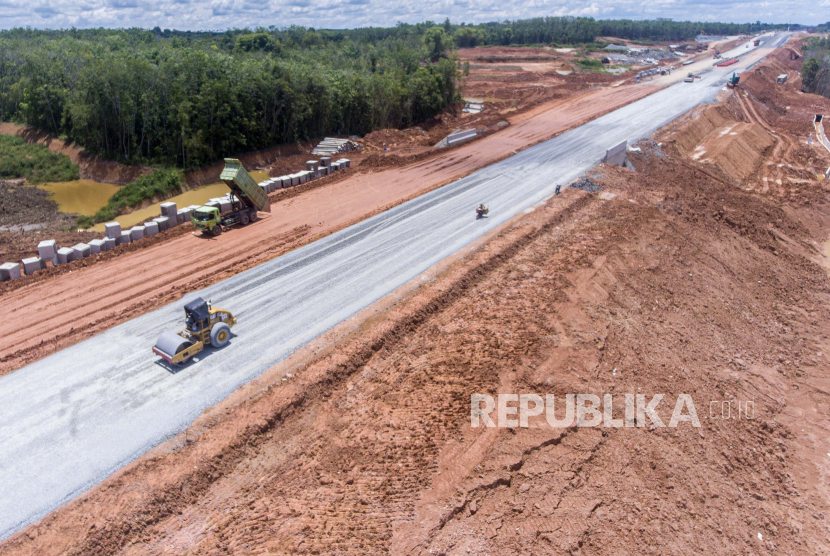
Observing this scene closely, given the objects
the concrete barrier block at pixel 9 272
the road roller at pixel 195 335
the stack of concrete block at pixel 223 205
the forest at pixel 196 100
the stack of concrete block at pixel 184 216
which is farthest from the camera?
the forest at pixel 196 100

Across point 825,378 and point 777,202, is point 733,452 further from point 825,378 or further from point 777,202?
point 777,202

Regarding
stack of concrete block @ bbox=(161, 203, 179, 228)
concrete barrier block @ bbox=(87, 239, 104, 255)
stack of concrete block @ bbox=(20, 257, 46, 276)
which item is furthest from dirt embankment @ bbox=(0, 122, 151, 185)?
stack of concrete block @ bbox=(20, 257, 46, 276)

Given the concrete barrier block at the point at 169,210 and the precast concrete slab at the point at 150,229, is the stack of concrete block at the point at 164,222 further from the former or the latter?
the precast concrete slab at the point at 150,229

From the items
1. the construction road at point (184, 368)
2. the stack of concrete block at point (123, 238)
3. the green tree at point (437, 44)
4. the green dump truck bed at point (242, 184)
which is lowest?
the construction road at point (184, 368)

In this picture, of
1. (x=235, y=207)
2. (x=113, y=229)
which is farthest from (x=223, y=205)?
(x=113, y=229)

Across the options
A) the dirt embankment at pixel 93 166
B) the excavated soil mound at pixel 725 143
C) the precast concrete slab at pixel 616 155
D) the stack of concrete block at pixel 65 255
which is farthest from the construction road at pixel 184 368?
the dirt embankment at pixel 93 166

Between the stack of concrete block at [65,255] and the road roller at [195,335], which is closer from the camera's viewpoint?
the road roller at [195,335]

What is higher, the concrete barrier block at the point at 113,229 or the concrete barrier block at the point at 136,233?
the concrete barrier block at the point at 113,229
